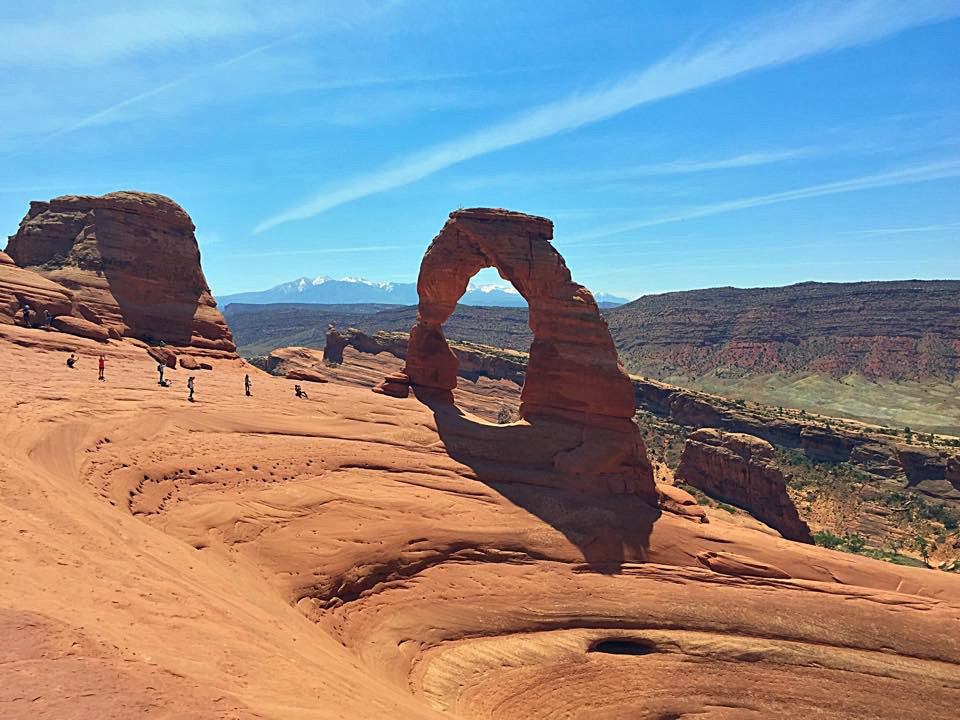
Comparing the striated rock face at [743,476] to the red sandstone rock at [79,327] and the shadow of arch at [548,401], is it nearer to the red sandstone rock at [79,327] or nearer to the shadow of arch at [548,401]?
the shadow of arch at [548,401]

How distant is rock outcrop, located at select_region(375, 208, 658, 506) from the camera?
23.0m

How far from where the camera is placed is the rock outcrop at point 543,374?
2298 cm

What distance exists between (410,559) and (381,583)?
3.66 ft

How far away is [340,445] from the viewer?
20141 mm

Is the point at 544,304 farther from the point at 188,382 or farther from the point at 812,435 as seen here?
the point at 812,435

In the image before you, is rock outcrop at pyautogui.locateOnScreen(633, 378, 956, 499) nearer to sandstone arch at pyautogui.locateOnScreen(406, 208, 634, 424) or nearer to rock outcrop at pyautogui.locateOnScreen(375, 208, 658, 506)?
rock outcrop at pyautogui.locateOnScreen(375, 208, 658, 506)

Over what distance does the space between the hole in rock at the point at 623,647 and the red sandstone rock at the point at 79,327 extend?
27.3 m

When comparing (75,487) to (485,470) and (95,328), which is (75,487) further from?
(95,328)

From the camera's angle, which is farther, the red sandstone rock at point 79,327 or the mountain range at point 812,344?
the mountain range at point 812,344

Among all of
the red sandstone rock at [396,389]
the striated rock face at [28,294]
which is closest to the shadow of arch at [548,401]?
the red sandstone rock at [396,389]

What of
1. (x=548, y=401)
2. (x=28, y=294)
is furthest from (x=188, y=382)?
(x=548, y=401)

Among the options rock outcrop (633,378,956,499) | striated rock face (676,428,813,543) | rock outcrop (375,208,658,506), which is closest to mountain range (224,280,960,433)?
rock outcrop (633,378,956,499)

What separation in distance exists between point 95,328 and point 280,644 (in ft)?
86.3

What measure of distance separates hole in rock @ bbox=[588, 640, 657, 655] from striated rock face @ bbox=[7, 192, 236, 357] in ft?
96.0
